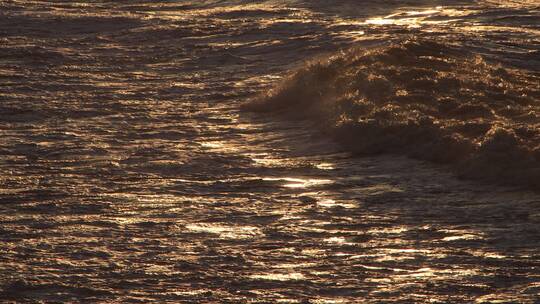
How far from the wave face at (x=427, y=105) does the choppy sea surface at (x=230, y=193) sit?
0.39 ft

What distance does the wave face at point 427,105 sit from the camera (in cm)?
1078

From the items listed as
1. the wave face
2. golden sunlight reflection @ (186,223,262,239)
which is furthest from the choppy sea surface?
the wave face

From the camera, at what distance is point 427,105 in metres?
12.8

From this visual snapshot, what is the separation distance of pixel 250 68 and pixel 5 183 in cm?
702

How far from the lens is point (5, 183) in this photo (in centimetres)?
1062

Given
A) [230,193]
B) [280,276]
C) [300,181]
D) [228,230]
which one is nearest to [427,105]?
[300,181]

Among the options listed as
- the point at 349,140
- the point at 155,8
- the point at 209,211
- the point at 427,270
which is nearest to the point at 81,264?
the point at 209,211

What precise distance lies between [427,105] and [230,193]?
3472 mm

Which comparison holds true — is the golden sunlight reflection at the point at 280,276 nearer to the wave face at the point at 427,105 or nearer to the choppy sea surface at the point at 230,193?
the choppy sea surface at the point at 230,193

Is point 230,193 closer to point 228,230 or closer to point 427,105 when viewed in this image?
point 228,230

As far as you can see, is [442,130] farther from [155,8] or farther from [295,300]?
[155,8]

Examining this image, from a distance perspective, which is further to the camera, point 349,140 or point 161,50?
point 161,50

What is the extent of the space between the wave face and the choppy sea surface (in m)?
0.12

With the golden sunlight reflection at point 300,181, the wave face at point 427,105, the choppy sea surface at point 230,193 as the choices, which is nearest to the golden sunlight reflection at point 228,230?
the choppy sea surface at point 230,193
